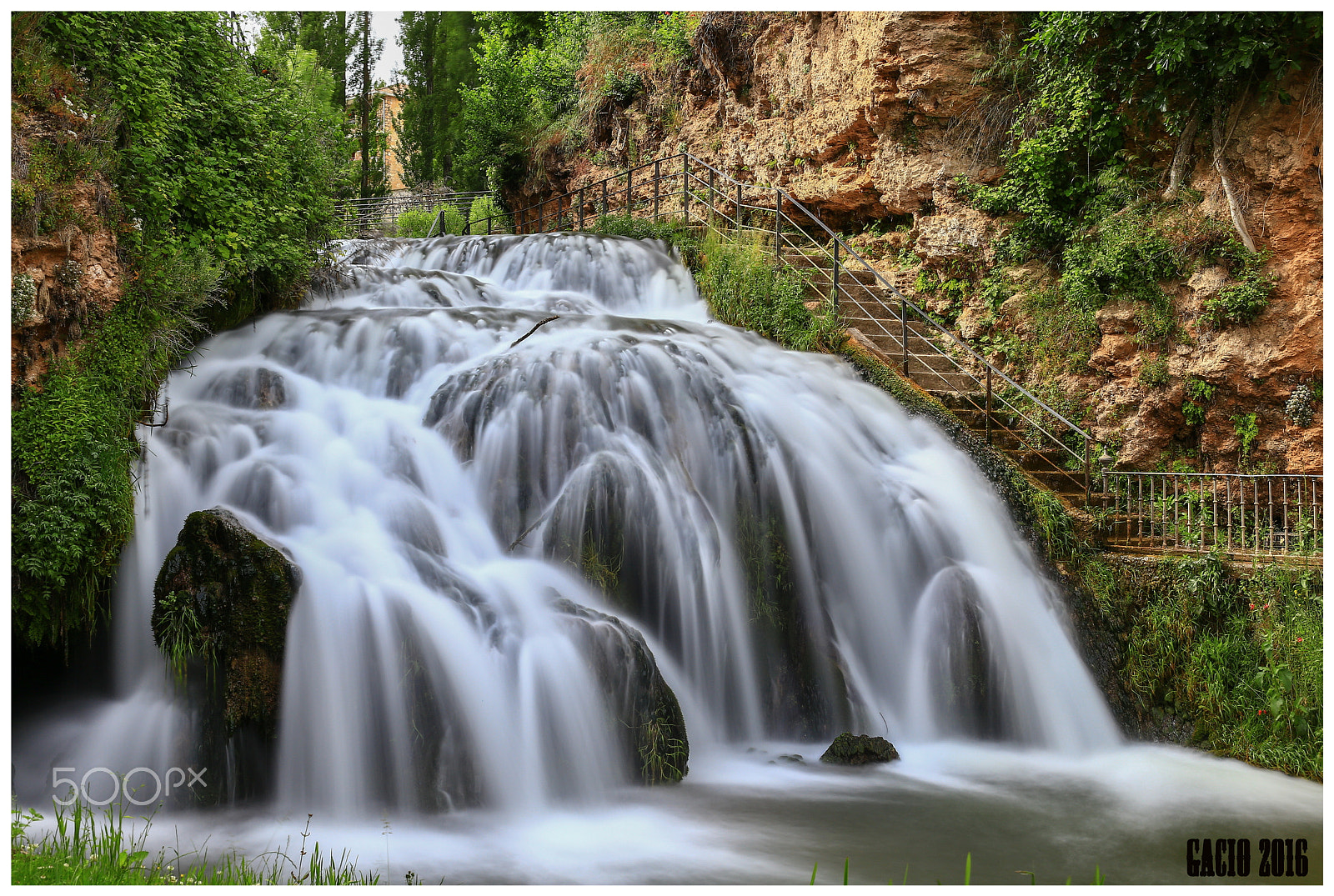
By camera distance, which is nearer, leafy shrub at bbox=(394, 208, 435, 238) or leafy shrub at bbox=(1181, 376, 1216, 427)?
leafy shrub at bbox=(1181, 376, 1216, 427)

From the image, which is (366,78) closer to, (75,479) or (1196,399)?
(75,479)

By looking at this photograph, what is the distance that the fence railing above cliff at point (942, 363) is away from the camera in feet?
27.2

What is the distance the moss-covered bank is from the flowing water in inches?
10.1

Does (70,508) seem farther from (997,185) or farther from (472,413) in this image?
(997,185)

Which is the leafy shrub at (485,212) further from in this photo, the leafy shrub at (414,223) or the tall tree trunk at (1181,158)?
the tall tree trunk at (1181,158)

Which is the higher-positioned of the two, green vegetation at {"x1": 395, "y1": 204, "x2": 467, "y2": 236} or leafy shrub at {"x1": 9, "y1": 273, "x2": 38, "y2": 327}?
green vegetation at {"x1": 395, "y1": 204, "x2": 467, "y2": 236}

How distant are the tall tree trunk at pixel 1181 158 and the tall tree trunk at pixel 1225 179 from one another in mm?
248

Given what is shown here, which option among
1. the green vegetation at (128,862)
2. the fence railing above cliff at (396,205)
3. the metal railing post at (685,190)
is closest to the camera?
the green vegetation at (128,862)

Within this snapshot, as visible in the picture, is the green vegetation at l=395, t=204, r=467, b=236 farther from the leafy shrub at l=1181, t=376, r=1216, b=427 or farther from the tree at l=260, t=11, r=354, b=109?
the leafy shrub at l=1181, t=376, r=1216, b=427

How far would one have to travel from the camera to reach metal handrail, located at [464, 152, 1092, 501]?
31.3 ft

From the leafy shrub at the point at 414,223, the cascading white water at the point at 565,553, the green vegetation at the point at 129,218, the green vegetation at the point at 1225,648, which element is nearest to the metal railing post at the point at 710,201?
the cascading white water at the point at 565,553

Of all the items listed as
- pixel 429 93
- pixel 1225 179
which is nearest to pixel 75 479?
pixel 1225 179
